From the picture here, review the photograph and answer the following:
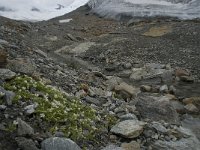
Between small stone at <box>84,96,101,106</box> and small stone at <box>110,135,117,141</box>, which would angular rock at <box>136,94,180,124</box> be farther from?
small stone at <box>110,135,117,141</box>

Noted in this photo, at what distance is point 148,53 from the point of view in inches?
1029

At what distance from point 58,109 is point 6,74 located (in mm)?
1847

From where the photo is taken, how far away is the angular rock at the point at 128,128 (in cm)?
1034

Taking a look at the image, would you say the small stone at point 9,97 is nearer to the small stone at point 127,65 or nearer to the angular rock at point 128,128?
the angular rock at point 128,128

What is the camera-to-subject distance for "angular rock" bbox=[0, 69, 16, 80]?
431 inches

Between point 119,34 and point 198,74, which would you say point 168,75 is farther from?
point 119,34

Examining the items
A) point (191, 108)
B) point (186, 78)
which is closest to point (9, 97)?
point (191, 108)

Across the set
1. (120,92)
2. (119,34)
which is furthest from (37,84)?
(119,34)

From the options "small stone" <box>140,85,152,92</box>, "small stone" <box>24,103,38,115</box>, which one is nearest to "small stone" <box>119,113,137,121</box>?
"small stone" <box>24,103,38,115</box>

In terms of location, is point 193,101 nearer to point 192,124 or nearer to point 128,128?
point 192,124

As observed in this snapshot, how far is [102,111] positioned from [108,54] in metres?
15.4

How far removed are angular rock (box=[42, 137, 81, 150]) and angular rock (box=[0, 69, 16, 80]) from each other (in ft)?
9.17

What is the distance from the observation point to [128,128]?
10562 millimetres

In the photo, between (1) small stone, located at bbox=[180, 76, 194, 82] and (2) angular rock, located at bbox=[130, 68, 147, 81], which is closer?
(1) small stone, located at bbox=[180, 76, 194, 82]
